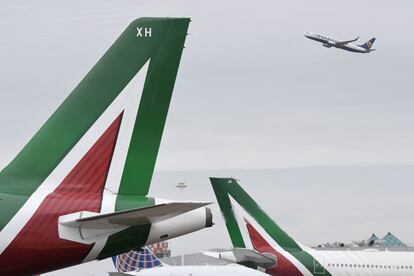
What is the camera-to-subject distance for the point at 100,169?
15.4m

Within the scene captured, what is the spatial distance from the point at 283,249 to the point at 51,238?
4315 cm

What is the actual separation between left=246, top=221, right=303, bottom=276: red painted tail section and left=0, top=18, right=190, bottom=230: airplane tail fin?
40.6 meters

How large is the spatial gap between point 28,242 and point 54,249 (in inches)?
14.8

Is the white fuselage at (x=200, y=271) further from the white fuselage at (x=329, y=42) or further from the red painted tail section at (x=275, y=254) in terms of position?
the white fuselage at (x=329, y=42)

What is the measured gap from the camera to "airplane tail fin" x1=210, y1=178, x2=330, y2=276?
56.1 metres

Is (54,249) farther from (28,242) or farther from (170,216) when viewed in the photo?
(170,216)

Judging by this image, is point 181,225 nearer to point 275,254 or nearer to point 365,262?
point 275,254

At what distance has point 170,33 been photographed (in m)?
15.9

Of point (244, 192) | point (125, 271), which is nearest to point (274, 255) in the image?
point (244, 192)

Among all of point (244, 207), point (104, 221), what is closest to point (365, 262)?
point (244, 207)

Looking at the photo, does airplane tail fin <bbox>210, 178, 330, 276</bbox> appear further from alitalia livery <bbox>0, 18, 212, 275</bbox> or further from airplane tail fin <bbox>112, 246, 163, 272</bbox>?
alitalia livery <bbox>0, 18, 212, 275</bbox>

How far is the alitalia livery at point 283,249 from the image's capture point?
56000 mm

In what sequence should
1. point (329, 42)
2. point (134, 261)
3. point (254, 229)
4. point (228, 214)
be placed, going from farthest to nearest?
1. point (329, 42)
2. point (228, 214)
3. point (254, 229)
4. point (134, 261)

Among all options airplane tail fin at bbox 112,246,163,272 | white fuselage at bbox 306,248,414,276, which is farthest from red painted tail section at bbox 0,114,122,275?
white fuselage at bbox 306,248,414,276
